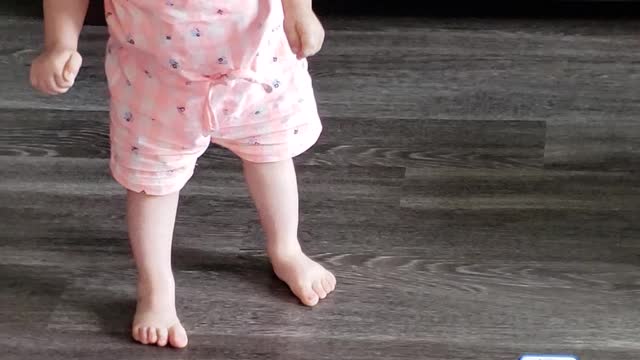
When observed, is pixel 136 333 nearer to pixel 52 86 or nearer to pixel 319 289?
pixel 319 289

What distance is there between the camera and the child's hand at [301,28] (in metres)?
1.06

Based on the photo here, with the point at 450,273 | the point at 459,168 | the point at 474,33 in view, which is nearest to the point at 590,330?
the point at 450,273

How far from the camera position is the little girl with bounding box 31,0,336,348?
109 centimetres

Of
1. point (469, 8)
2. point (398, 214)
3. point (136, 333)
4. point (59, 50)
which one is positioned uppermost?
point (59, 50)

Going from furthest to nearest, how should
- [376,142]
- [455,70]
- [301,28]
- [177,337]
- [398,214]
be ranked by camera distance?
[455,70] → [376,142] → [398,214] → [177,337] → [301,28]

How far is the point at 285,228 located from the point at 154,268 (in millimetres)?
158

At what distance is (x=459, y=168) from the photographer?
152cm

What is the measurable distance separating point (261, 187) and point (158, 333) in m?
0.20

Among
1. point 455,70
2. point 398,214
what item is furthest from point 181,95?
point 455,70

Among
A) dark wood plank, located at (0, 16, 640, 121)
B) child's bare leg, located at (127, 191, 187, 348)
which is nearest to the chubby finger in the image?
child's bare leg, located at (127, 191, 187, 348)

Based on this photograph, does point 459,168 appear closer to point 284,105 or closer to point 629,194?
point 629,194

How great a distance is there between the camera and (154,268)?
49.9 inches

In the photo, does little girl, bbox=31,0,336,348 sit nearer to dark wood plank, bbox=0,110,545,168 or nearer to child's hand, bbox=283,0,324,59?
child's hand, bbox=283,0,324,59

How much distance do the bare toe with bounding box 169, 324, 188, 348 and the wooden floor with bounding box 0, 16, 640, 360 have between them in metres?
0.02
